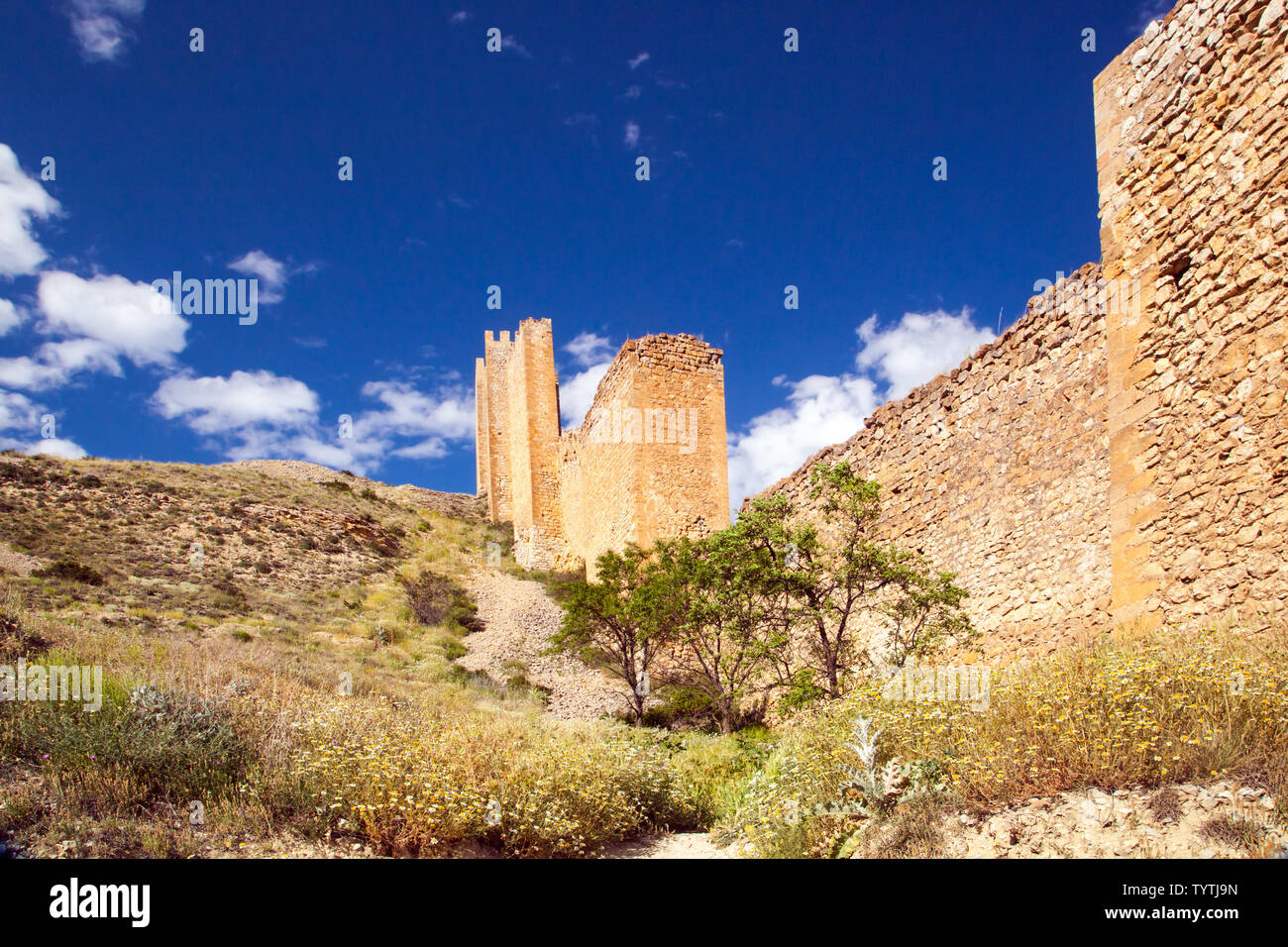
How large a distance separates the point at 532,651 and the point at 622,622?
629cm

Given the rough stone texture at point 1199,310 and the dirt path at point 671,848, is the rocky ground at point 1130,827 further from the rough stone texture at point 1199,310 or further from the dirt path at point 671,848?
the dirt path at point 671,848

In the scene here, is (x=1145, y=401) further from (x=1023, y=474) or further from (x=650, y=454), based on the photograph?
(x=650, y=454)

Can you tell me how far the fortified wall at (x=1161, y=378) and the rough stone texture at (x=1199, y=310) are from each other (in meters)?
0.01

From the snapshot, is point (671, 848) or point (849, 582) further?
point (849, 582)

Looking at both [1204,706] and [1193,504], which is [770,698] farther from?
[1204,706]

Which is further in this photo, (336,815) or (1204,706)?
(336,815)

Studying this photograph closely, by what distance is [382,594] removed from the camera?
79.2 feet

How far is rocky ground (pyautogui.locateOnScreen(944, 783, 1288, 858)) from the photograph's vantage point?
357 centimetres

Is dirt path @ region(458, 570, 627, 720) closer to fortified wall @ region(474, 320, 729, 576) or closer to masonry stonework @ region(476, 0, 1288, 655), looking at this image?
fortified wall @ region(474, 320, 729, 576)

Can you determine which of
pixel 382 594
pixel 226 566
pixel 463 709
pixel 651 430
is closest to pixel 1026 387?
pixel 463 709

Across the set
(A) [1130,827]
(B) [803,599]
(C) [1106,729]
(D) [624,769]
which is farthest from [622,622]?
(A) [1130,827]

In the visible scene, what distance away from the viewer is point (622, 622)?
48.8ft
